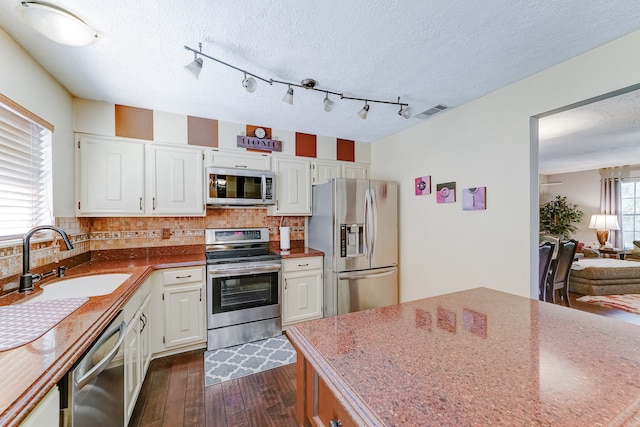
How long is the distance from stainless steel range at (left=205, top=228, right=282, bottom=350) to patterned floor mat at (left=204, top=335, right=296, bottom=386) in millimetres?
86

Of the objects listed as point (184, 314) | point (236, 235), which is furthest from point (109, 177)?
point (184, 314)

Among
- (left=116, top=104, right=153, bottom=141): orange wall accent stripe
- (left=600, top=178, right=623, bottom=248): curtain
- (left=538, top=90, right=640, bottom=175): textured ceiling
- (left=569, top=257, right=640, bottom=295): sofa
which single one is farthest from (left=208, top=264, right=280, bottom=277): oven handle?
(left=600, top=178, right=623, bottom=248): curtain

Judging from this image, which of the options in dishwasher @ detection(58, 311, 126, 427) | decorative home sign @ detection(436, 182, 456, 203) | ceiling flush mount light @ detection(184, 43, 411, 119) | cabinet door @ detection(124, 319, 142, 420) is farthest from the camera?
decorative home sign @ detection(436, 182, 456, 203)

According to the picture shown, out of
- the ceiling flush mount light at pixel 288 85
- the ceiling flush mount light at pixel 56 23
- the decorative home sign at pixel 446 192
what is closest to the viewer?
the ceiling flush mount light at pixel 56 23

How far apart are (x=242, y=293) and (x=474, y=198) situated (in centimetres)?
239

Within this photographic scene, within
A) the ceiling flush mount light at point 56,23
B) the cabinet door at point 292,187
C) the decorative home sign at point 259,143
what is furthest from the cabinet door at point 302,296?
the ceiling flush mount light at point 56,23

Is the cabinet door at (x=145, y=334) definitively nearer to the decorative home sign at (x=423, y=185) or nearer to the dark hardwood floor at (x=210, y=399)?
the dark hardwood floor at (x=210, y=399)

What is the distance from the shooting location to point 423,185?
2.92 meters

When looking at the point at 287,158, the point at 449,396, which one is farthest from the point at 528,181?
the point at 287,158

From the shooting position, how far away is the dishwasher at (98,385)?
88 cm

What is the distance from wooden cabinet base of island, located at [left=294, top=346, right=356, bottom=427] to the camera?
766mm

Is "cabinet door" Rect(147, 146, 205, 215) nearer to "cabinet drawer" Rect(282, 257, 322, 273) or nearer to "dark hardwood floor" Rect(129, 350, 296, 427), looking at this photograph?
"cabinet drawer" Rect(282, 257, 322, 273)

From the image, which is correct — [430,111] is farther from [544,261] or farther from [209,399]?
[209,399]

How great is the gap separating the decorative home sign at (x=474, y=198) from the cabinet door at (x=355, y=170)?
1461 millimetres
